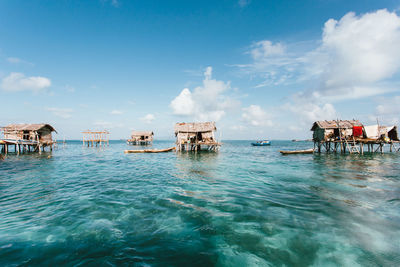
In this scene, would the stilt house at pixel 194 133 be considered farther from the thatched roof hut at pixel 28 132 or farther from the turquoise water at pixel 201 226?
the thatched roof hut at pixel 28 132

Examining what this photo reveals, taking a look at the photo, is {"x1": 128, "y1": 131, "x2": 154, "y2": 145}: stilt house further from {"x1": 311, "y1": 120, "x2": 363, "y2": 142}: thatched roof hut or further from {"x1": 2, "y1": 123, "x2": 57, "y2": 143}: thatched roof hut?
{"x1": 311, "y1": 120, "x2": 363, "y2": 142}: thatched roof hut

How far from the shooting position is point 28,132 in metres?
33.5

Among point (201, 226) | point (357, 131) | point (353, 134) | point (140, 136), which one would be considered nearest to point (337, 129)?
point (353, 134)

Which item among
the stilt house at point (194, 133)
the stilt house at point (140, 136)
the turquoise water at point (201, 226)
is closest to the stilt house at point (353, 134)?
the stilt house at point (194, 133)

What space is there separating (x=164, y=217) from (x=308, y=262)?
411 cm

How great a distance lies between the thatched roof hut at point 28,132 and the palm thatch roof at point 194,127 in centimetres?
2588

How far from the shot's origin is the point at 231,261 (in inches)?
152

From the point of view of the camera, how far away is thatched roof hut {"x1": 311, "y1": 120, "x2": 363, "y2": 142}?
28.2 meters

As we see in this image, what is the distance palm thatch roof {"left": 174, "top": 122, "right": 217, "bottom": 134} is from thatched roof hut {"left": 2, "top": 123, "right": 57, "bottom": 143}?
84.9ft

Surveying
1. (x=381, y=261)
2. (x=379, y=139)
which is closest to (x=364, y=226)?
(x=381, y=261)

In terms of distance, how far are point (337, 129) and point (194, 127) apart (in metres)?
24.8

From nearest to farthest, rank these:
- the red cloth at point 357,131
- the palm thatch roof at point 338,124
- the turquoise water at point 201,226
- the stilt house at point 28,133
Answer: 1. the turquoise water at point 201,226
2. the red cloth at point 357,131
3. the palm thatch roof at point 338,124
4. the stilt house at point 28,133

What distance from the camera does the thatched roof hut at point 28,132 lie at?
31975 millimetres

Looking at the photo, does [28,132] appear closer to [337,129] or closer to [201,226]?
[201,226]
